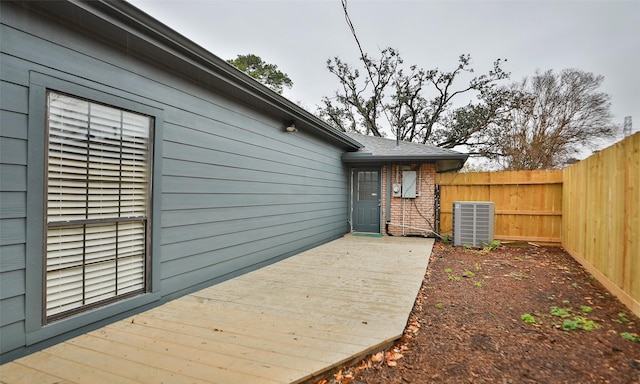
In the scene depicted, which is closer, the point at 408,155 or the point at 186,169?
the point at 186,169

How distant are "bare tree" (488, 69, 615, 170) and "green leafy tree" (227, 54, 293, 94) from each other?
12348mm

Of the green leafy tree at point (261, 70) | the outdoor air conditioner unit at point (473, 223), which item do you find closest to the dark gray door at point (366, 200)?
the outdoor air conditioner unit at point (473, 223)

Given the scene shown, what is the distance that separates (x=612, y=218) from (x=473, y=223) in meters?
3.29

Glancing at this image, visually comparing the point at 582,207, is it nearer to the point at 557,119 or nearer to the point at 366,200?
the point at 366,200

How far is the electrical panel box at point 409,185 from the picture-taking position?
26.0 feet

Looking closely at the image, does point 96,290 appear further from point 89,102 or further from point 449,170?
point 449,170

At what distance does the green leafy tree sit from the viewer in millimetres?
16359

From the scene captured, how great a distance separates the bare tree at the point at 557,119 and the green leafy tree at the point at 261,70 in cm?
1235

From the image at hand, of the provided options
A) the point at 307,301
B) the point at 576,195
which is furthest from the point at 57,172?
the point at 576,195

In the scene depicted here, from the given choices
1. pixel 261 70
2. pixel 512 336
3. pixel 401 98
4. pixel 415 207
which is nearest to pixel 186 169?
pixel 512 336

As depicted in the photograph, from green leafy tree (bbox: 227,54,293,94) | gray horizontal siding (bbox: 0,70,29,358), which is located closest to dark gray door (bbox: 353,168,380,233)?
gray horizontal siding (bbox: 0,70,29,358)

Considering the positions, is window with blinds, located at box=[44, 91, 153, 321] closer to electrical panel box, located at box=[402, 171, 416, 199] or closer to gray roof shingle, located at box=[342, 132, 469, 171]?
gray roof shingle, located at box=[342, 132, 469, 171]

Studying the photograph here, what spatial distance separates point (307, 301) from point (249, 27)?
307 inches

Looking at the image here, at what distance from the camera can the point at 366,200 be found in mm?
8477
